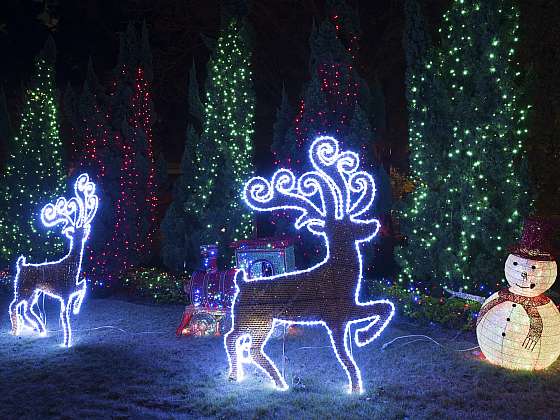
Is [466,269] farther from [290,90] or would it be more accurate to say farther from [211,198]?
[290,90]

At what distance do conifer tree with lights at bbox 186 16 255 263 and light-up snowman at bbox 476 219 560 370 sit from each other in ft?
18.9

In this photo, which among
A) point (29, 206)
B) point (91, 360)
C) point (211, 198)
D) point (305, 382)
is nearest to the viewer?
point (305, 382)

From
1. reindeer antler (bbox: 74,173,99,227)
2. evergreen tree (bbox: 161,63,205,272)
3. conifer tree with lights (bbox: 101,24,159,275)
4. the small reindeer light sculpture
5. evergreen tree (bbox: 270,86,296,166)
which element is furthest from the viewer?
conifer tree with lights (bbox: 101,24,159,275)

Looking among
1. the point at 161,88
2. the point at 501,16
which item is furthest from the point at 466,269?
the point at 161,88

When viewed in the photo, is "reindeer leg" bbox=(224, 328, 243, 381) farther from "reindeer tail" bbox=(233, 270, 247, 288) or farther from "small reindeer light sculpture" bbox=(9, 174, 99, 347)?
"small reindeer light sculpture" bbox=(9, 174, 99, 347)

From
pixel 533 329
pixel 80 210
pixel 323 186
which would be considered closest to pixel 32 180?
pixel 80 210

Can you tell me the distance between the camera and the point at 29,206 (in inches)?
436

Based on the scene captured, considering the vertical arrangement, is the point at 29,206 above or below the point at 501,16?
below

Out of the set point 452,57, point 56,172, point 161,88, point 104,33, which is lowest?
point 56,172

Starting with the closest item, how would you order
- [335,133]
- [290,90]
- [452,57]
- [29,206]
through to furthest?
[452,57] → [335,133] → [29,206] → [290,90]

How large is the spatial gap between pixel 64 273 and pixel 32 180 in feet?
16.2

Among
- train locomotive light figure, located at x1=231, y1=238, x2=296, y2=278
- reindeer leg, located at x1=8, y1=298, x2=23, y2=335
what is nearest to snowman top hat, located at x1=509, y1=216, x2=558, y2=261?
train locomotive light figure, located at x1=231, y1=238, x2=296, y2=278

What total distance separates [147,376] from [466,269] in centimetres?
527

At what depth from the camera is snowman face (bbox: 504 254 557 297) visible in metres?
5.53
